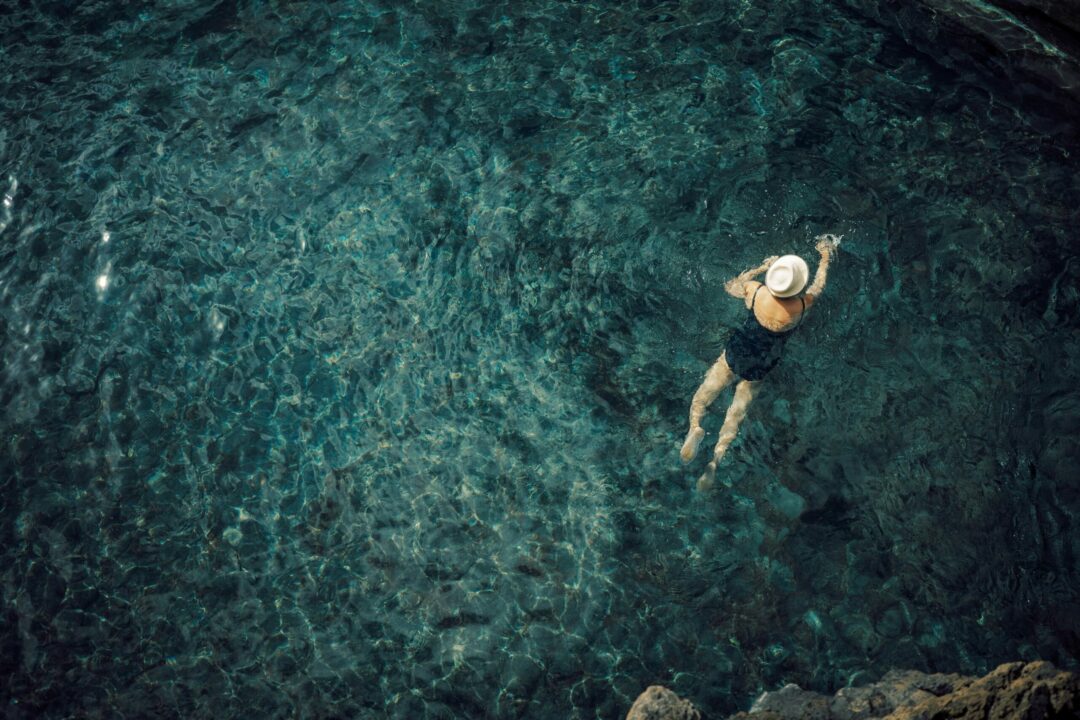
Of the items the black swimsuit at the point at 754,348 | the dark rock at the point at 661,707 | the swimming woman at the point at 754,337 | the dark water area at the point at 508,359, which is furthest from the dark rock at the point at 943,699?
the black swimsuit at the point at 754,348

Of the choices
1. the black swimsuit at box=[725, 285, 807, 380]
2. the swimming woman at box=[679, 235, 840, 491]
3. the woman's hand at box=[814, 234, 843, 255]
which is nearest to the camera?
the swimming woman at box=[679, 235, 840, 491]

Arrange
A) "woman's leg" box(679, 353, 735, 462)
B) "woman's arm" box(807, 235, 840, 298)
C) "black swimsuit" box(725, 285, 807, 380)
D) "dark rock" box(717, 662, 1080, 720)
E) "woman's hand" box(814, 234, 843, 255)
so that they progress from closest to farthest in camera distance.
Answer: "dark rock" box(717, 662, 1080, 720), "black swimsuit" box(725, 285, 807, 380), "woman's arm" box(807, 235, 840, 298), "woman's leg" box(679, 353, 735, 462), "woman's hand" box(814, 234, 843, 255)

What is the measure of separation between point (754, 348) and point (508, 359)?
2.38 m

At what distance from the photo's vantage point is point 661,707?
5820 millimetres

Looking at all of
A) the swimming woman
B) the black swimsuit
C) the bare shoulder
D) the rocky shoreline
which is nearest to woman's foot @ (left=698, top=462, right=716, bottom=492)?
the swimming woman

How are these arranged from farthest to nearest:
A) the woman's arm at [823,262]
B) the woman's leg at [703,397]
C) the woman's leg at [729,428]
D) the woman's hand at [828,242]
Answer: the woman's hand at [828,242]
the woman's leg at [729,428]
the woman's leg at [703,397]
the woman's arm at [823,262]

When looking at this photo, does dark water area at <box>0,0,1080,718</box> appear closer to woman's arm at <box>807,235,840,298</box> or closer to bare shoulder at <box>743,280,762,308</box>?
woman's arm at <box>807,235,840,298</box>

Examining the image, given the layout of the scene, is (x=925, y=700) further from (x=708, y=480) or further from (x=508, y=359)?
(x=508, y=359)

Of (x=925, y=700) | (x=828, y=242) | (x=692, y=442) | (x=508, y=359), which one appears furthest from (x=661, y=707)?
(x=828, y=242)

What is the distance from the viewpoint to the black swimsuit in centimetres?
637

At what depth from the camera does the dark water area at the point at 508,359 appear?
6.40 m

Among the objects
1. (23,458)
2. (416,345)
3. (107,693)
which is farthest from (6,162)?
(107,693)

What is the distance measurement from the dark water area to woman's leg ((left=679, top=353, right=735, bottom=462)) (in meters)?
0.25

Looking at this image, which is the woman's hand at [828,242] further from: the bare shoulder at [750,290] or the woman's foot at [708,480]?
the woman's foot at [708,480]
